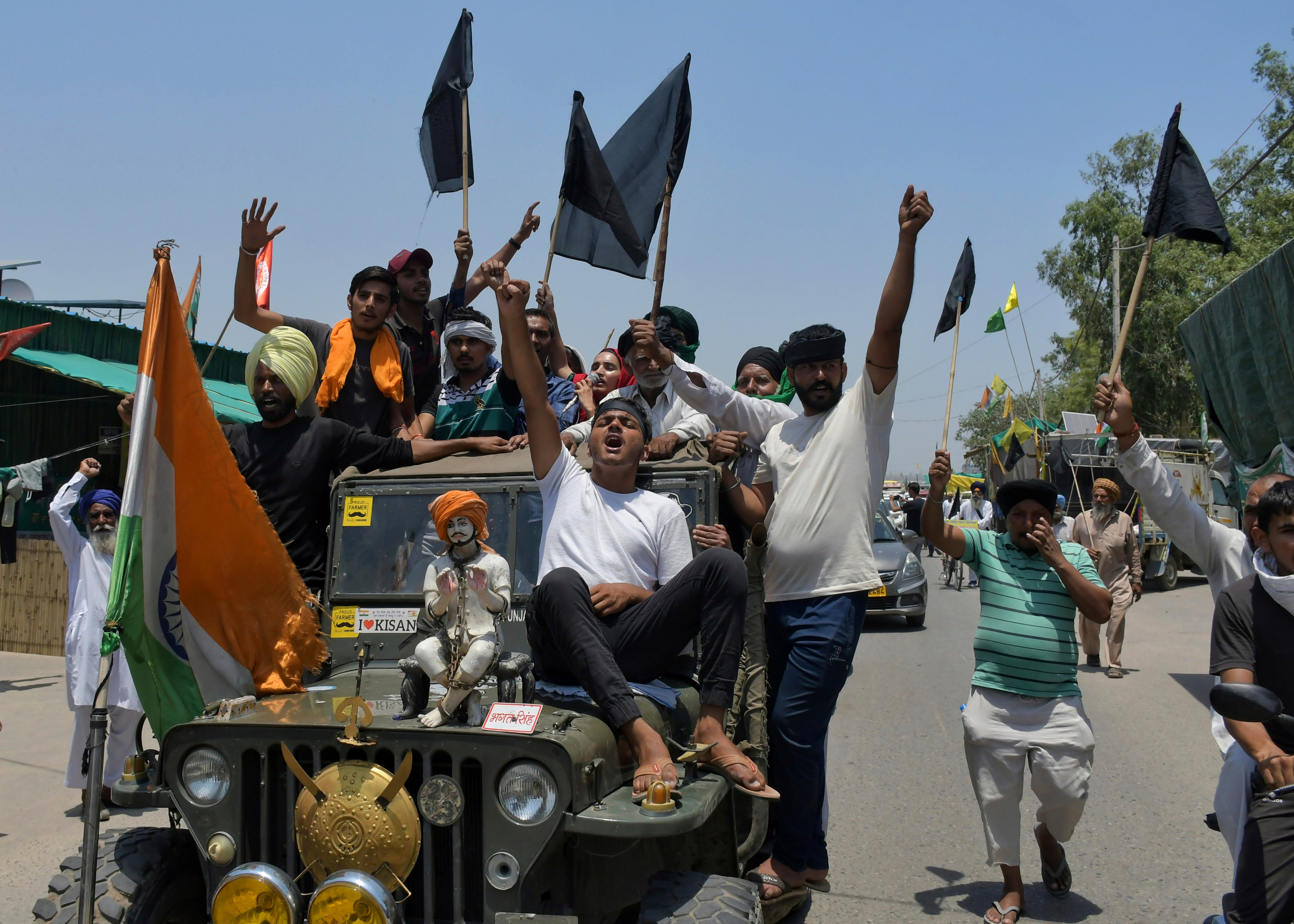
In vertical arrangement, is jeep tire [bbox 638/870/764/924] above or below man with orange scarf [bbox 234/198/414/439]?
below

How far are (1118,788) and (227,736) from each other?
5.63 metres

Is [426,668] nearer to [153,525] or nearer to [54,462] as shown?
[153,525]

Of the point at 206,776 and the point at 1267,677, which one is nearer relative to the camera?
the point at 206,776

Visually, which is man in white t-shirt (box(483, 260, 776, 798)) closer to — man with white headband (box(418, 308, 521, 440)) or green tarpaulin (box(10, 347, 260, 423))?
man with white headband (box(418, 308, 521, 440))

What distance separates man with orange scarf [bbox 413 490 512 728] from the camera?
3061 mm

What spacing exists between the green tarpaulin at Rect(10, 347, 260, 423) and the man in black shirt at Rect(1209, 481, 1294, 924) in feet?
33.8

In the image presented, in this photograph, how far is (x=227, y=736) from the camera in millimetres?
3059

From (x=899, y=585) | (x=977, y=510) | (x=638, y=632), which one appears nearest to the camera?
(x=638, y=632)

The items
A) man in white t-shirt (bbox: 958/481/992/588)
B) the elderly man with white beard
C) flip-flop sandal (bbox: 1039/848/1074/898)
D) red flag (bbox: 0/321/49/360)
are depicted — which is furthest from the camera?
man in white t-shirt (bbox: 958/481/992/588)

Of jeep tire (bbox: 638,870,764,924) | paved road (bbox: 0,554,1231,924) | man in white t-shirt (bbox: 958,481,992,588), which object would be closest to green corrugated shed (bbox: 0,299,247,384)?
paved road (bbox: 0,554,1231,924)

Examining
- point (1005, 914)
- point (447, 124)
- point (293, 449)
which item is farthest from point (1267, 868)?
point (447, 124)

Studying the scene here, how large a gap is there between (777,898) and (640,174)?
3.91 metres

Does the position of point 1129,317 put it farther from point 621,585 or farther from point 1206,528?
point 621,585

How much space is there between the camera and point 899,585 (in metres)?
13.9
